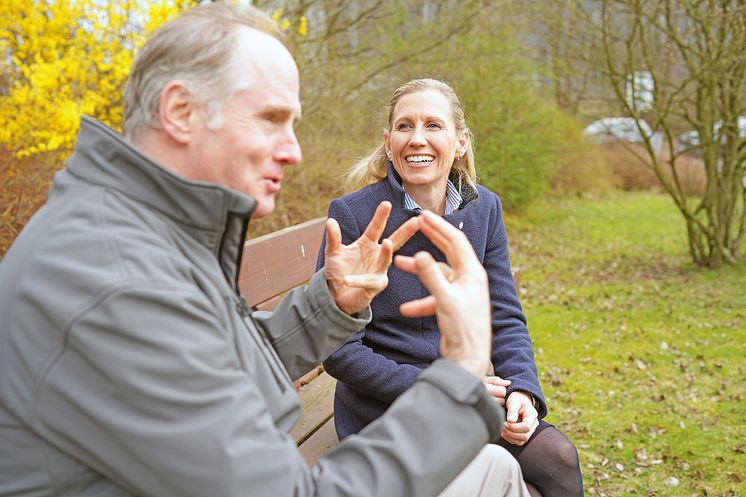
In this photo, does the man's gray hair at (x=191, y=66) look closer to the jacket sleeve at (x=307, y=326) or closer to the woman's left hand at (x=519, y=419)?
the jacket sleeve at (x=307, y=326)

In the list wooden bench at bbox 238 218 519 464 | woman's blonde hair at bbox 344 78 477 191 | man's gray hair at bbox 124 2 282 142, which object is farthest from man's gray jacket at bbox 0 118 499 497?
woman's blonde hair at bbox 344 78 477 191

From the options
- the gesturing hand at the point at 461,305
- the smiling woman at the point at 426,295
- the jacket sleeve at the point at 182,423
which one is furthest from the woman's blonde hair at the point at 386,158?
the jacket sleeve at the point at 182,423

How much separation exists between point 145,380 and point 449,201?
201cm

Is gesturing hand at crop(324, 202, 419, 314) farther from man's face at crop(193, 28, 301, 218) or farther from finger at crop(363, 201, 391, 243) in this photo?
man's face at crop(193, 28, 301, 218)

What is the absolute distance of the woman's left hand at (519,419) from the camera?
2596mm

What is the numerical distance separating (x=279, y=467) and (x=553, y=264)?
30.5 ft

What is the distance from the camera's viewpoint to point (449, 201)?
314 cm

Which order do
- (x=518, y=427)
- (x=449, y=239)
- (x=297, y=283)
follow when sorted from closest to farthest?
1. (x=449, y=239)
2. (x=518, y=427)
3. (x=297, y=283)

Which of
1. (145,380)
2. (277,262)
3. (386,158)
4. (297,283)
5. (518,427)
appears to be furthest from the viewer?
(297,283)

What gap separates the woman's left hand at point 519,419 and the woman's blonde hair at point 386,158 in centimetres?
88

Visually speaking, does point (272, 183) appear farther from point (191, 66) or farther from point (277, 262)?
point (277, 262)

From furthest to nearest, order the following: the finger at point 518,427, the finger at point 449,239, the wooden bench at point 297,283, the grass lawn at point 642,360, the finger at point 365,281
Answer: the grass lawn at point 642,360
the wooden bench at point 297,283
the finger at point 518,427
the finger at point 365,281
the finger at point 449,239

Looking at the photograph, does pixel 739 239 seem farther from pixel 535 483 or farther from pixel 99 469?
pixel 99 469

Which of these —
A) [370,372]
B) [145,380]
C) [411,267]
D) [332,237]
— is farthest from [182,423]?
[370,372]
